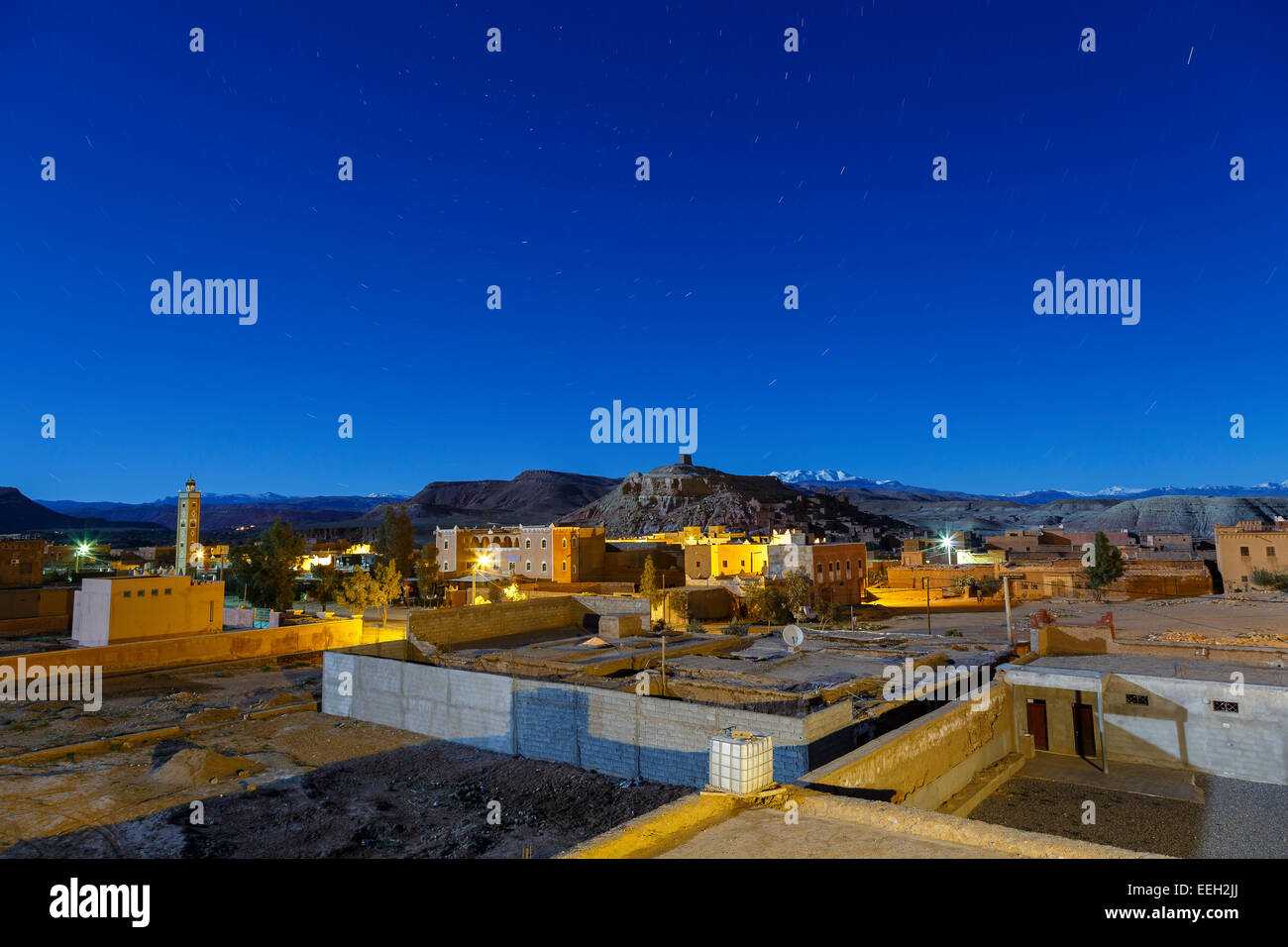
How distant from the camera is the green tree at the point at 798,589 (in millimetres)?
49603

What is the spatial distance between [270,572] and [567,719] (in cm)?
3939

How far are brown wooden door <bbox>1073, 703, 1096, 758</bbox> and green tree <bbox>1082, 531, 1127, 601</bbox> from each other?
105 feet

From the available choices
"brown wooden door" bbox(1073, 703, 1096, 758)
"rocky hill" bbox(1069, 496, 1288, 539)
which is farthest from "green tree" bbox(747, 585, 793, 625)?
"rocky hill" bbox(1069, 496, 1288, 539)

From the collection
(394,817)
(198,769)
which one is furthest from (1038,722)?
(198,769)

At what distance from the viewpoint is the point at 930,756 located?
47.3 ft

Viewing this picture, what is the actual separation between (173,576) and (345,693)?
58.4 feet

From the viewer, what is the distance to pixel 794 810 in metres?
8.56

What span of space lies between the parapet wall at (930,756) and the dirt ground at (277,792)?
5.24 m

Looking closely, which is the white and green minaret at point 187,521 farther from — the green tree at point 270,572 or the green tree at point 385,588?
the green tree at point 385,588

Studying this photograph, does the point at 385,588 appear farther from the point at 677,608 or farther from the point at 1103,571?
the point at 1103,571

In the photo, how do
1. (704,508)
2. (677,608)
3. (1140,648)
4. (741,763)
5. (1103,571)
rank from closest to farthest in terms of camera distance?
(741,763) → (1140,648) → (677,608) → (1103,571) → (704,508)

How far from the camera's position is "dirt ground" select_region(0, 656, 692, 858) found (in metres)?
15.5

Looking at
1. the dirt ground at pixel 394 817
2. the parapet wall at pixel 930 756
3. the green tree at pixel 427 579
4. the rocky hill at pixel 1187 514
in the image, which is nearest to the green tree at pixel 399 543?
the green tree at pixel 427 579
